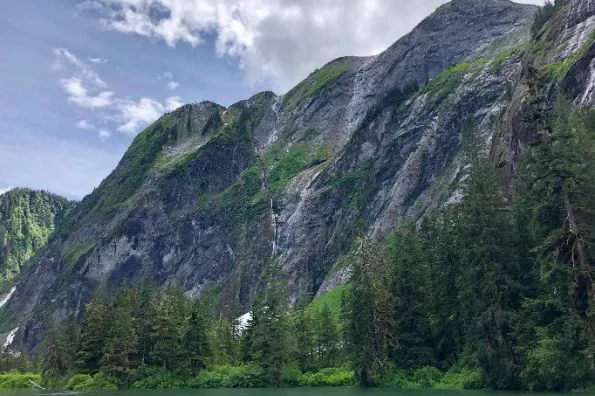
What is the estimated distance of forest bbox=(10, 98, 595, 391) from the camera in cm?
3550

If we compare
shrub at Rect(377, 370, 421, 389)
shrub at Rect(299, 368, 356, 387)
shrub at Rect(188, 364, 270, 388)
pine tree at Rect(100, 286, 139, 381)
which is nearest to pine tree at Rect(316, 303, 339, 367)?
shrub at Rect(299, 368, 356, 387)

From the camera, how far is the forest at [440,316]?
3550 centimetres

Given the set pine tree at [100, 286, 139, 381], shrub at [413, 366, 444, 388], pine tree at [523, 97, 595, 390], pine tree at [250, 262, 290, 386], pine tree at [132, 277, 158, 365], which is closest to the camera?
pine tree at [523, 97, 595, 390]

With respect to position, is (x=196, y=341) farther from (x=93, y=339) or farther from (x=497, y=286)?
(x=497, y=286)

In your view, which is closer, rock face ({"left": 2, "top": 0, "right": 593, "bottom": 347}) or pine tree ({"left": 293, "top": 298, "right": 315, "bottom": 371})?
pine tree ({"left": 293, "top": 298, "right": 315, "bottom": 371})

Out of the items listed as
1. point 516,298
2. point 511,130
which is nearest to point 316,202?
point 511,130

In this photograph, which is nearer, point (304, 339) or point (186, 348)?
point (186, 348)

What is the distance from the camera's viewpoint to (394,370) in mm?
52594

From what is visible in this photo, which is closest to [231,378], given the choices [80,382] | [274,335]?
[274,335]

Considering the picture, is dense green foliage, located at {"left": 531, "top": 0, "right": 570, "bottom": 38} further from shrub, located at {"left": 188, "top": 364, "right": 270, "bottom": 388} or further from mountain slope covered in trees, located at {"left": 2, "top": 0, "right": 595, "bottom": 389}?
shrub, located at {"left": 188, "top": 364, "right": 270, "bottom": 388}

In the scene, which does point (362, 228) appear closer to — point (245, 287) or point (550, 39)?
point (550, 39)

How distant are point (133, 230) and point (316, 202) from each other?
7984cm

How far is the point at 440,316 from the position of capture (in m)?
51.2

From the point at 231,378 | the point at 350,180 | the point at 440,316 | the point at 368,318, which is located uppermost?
the point at 350,180
